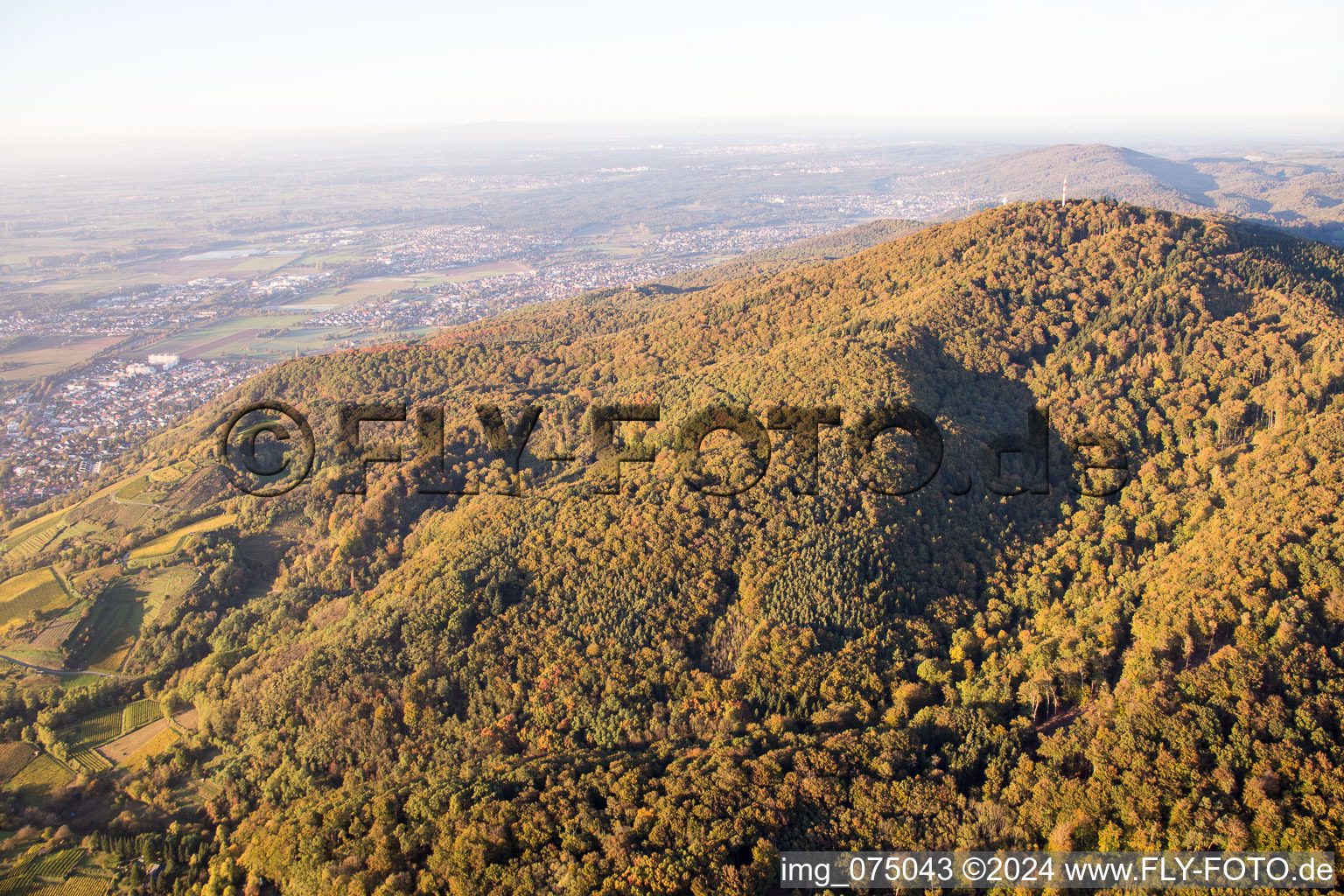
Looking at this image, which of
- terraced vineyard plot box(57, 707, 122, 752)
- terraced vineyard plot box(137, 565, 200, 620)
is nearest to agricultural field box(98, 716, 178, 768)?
terraced vineyard plot box(57, 707, 122, 752)

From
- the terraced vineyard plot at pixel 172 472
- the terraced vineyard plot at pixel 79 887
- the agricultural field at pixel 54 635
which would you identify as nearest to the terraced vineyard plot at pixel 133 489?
the terraced vineyard plot at pixel 172 472

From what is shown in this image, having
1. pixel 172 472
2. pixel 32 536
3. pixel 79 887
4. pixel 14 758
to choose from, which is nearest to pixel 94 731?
pixel 14 758

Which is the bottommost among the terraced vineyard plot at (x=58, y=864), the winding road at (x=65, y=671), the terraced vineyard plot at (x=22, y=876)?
the winding road at (x=65, y=671)

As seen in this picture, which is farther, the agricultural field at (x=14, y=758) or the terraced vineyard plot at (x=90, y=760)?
the terraced vineyard plot at (x=90, y=760)

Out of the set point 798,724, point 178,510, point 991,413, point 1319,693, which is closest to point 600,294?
point 178,510

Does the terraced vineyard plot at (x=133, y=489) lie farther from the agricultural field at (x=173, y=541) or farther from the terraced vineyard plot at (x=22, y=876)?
the terraced vineyard plot at (x=22, y=876)

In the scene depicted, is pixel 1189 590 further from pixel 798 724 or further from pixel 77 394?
pixel 77 394

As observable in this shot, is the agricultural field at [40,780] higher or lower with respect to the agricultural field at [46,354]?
lower
